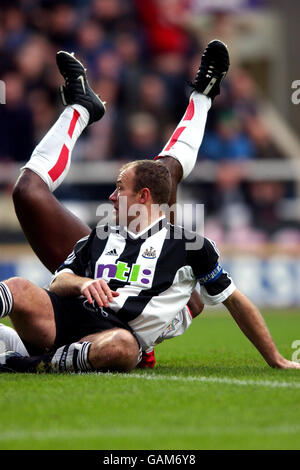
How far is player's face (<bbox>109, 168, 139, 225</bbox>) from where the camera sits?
17.4 feet

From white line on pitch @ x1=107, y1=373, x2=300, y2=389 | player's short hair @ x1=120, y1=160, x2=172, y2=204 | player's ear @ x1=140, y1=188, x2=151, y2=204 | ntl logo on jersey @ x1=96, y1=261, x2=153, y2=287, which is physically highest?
player's short hair @ x1=120, y1=160, x2=172, y2=204

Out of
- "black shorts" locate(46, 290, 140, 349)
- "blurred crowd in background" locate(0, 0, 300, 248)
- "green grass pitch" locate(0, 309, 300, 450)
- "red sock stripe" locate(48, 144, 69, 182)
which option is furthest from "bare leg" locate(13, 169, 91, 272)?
"blurred crowd in background" locate(0, 0, 300, 248)

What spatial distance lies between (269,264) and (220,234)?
2.53ft

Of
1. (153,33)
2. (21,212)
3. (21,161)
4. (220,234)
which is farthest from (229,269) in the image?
(21,212)

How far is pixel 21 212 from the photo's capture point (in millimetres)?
6172

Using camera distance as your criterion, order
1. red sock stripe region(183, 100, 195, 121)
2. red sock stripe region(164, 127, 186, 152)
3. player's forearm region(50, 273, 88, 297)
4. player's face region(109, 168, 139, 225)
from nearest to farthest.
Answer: player's forearm region(50, 273, 88, 297)
player's face region(109, 168, 139, 225)
red sock stripe region(164, 127, 186, 152)
red sock stripe region(183, 100, 195, 121)

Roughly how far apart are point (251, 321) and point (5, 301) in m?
1.34

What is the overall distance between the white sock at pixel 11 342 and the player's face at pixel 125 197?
2.88 feet

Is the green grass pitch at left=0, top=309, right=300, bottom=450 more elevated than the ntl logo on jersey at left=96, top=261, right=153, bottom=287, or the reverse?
the ntl logo on jersey at left=96, top=261, right=153, bottom=287

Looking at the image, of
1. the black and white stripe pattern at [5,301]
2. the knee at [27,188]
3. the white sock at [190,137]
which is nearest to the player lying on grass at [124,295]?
the black and white stripe pattern at [5,301]

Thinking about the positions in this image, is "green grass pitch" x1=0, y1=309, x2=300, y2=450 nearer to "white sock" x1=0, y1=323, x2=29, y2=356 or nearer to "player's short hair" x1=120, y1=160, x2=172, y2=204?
"white sock" x1=0, y1=323, x2=29, y2=356

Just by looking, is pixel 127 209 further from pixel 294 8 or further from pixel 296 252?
pixel 294 8

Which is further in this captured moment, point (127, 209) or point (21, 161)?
point (21, 161)

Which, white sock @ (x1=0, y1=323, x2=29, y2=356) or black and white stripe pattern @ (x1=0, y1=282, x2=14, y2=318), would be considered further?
white sock @ (x1=0, y1=323, x2=29, y2=356)
